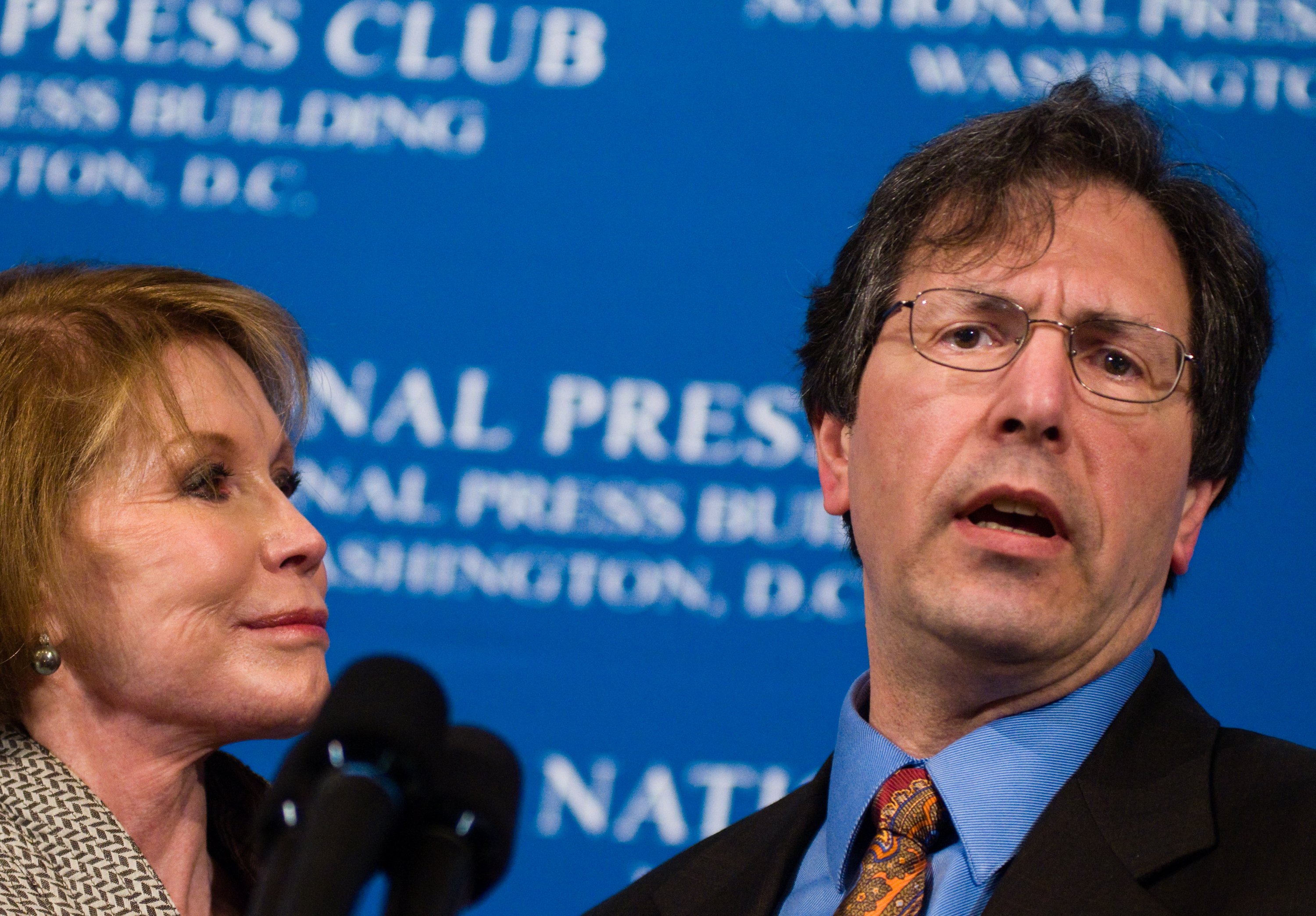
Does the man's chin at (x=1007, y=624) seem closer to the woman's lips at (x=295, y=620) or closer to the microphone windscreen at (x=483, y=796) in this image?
the microphone windscreen at (x=483, y=796)

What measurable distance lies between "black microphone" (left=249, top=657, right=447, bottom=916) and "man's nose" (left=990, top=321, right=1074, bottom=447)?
31.6 inches

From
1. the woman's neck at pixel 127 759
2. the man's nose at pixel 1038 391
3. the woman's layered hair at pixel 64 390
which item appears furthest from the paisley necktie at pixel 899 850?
the woman's layered hair at pixel 64 390

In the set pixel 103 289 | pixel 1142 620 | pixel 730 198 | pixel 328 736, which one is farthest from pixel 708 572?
pixel 328 736

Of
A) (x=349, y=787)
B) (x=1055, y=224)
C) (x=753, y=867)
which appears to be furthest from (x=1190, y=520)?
(x=349, y=787)

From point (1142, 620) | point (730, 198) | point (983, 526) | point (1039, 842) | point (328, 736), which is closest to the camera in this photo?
point (328, 736)

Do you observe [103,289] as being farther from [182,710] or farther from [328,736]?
[328,736]

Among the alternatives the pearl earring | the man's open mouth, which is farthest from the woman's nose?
the man's open mouth

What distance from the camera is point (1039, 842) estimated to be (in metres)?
1.44

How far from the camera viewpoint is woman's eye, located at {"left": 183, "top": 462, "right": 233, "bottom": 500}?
1.73 metres

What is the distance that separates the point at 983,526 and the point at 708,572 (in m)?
0.94

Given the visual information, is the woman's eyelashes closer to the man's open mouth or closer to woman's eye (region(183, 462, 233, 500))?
woman's eye (region(183, 462, 233, 500))

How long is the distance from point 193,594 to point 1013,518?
3.23 feet

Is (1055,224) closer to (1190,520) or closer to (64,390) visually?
(1190,520)

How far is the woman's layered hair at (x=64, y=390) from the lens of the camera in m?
1.65
